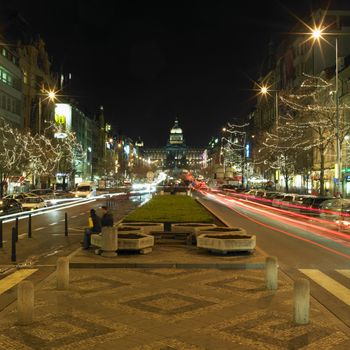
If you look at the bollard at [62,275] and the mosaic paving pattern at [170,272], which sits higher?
the bollard at [62,275]

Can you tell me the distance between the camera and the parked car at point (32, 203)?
4512 centimetres

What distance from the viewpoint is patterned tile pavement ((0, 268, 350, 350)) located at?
7.67 meters

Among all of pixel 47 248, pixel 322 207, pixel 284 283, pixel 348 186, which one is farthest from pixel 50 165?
pixel 284 283

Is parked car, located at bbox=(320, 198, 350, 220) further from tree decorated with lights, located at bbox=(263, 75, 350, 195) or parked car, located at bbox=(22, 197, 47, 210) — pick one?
parked car, located at bbox=(22, 197, 47, 210)

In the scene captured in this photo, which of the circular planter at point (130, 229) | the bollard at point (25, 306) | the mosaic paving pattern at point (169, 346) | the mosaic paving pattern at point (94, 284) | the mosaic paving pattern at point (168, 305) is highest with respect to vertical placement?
the circular planter at point (130, 229)

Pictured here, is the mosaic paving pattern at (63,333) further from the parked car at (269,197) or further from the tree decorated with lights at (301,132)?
the parked car at (269,197)

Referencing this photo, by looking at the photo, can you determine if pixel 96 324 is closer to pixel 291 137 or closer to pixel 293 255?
pixel 293 255

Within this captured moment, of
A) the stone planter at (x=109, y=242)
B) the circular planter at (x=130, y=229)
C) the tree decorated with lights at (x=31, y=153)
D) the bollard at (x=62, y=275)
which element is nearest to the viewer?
the bollard at (x=62, y=275)

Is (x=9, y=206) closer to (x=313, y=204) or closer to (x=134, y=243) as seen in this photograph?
(x=313, y=204)

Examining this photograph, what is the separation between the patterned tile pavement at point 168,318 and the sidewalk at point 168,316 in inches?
0.6

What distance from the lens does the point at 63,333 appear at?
26.7 ft

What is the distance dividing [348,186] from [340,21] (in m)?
30.5

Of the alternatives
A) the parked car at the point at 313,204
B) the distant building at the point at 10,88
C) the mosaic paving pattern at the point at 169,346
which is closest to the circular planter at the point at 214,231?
the mosaic paving pattern at the point at 169,346

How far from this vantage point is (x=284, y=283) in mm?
12328
